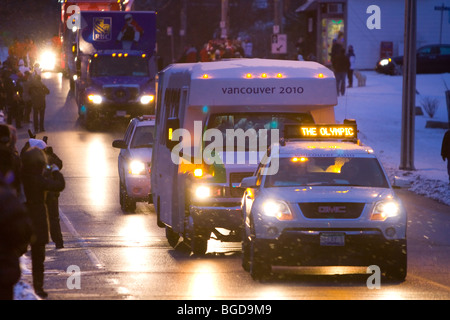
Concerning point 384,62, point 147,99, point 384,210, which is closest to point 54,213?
point 384,210

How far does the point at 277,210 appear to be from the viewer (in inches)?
524

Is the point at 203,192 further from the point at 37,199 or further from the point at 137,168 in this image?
the point at 137,168

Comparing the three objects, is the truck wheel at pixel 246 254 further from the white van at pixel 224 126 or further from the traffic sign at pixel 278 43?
the traffic sign at pixel 278 43

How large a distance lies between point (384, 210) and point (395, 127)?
25.9 metres

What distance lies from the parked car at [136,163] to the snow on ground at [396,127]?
635 cm

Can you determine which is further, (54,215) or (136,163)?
(136,163)

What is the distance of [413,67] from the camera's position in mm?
29625

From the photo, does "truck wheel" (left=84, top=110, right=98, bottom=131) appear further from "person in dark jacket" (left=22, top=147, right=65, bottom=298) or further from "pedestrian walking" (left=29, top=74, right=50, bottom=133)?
"person in dark jacket" (left=22, top=147, right=65, bottom=298)

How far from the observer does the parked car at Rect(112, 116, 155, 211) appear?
70.8 ft

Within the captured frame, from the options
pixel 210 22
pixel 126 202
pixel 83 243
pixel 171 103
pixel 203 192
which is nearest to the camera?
pixel 203 192

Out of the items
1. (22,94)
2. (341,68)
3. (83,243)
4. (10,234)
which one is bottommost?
(22,94)

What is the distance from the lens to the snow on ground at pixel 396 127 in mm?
27222
